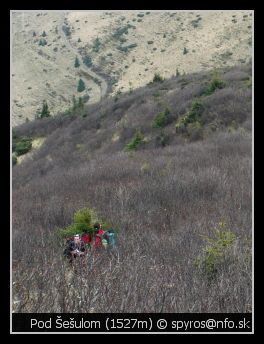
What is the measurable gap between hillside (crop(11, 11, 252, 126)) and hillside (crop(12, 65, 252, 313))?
27970mm

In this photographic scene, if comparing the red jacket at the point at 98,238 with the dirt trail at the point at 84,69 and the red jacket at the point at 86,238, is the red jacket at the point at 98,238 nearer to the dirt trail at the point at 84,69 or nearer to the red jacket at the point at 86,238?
the red jacket at the point at 86,238

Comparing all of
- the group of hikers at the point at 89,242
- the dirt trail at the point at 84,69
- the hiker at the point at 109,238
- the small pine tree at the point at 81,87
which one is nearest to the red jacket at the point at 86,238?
the group of hikers at the point at 89,242

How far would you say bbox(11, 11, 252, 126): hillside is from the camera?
60.3 metres

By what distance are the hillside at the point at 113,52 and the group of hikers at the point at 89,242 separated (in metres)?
47.7

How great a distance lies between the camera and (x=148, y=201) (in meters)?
11.5

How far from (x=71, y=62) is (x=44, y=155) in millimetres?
46834

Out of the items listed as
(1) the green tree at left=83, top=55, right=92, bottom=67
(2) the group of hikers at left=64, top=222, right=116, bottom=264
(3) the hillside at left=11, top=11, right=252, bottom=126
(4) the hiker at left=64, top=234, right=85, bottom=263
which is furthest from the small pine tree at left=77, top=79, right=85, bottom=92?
(4) the hiker at left=64, top=234, right=85, bottom=263

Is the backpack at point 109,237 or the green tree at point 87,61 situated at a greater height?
the green tree at point 87,61

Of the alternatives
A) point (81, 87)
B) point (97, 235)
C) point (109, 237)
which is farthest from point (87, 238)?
point (81, 87)

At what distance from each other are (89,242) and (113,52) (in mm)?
66681

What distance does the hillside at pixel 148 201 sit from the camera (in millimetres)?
4109

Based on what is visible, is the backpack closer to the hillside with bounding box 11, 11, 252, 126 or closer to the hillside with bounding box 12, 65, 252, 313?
the hillside with bounding box 12, 65, 252, 313
